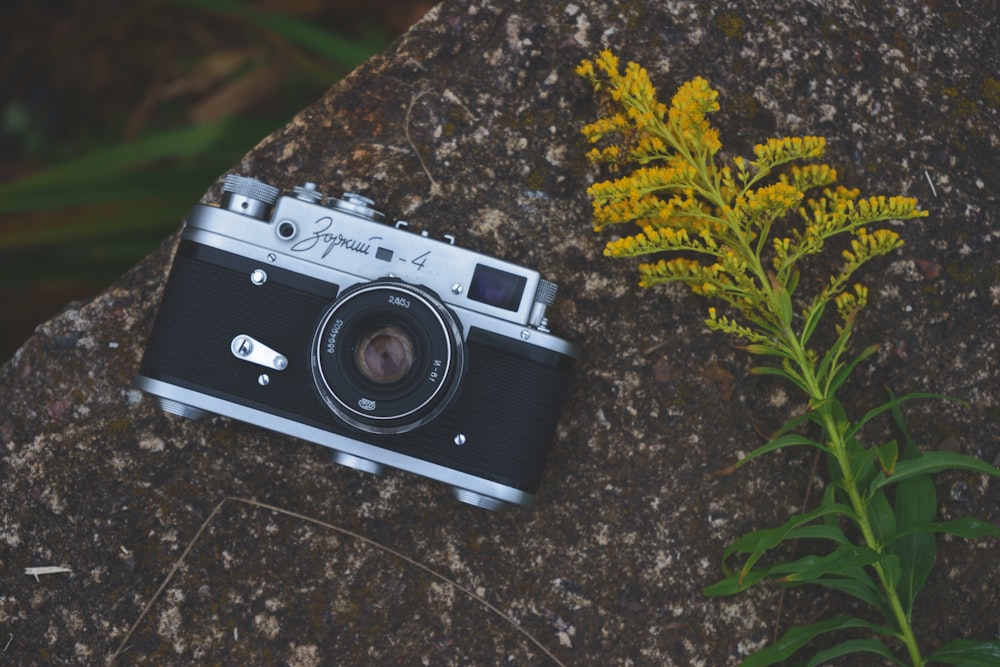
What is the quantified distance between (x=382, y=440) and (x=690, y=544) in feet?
2.17

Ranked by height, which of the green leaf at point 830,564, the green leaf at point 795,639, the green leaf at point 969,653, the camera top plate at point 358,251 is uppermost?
the camera top plate at point 358,251

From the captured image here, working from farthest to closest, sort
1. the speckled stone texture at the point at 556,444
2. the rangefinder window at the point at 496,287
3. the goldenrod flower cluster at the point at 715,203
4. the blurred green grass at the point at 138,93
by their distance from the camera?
1. the blurred green grass at the point at 138,93
2. the speckled stone texture at the point at 556,444
3. the rangefinder window at the point at 496,287
4. the goldenrod flower cluster at the point at 715,203

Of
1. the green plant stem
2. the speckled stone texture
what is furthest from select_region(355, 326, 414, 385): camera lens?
the green plant stem

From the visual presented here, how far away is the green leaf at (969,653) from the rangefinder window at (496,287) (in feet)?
3.22

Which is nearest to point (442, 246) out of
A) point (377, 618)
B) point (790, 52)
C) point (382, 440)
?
point (382, 440)

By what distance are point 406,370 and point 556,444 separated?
380 millimetres

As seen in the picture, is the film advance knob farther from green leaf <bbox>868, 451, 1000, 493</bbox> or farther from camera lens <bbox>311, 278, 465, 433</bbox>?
green leaf <bbox>868, 451, 1000, 493</bbox>

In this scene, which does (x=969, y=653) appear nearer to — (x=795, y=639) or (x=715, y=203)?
(x=795, y=639)

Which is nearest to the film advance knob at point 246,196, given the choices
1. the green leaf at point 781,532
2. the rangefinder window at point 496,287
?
the rangefinder window at point 496,287

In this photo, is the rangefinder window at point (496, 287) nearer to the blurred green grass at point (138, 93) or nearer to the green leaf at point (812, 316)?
the green leaf at point (812, 316)

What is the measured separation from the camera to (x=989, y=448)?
181cm

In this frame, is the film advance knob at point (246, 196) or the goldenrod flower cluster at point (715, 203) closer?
the goldenrod flower cluster at point (715, 203)

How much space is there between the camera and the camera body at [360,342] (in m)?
1.53

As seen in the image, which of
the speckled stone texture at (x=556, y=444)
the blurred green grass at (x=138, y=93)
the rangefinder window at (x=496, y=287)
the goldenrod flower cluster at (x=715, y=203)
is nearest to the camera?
the goldenrod flower cluster at (x=715, y=203)
